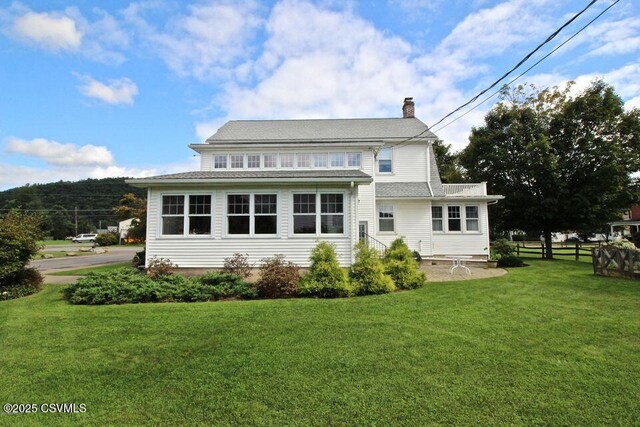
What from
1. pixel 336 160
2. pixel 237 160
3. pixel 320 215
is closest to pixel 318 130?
pixel 336 160

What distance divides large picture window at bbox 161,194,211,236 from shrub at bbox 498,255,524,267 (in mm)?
13951

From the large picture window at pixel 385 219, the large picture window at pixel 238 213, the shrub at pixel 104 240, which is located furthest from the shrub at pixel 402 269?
the shrub at pixel 104 240

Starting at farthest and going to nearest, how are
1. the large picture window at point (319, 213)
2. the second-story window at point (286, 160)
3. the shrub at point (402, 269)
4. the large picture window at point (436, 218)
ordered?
the large picture window at point (436, 218)
the second-story window at point (286, 160)
the large picture window at point (319, 213)
the shrub at point (402, 269)

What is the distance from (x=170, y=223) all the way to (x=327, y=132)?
11.6 metres

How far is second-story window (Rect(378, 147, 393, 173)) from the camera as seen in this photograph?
1891 centimetres

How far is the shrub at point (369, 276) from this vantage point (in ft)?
29.7

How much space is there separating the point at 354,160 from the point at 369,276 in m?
8.91

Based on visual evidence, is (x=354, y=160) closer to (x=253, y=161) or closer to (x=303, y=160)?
(x=303, y=160)

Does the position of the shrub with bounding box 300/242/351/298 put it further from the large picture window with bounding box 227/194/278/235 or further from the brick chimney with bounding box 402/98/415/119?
the brick chimney with bounding box 402/98/415/119

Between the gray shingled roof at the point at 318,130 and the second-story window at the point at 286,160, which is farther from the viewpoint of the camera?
the gray shingled roof at the point at 318,130

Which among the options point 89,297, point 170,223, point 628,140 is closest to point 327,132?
point 170,223

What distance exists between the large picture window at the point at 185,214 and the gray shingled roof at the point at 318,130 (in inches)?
284

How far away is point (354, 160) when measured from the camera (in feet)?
55.1

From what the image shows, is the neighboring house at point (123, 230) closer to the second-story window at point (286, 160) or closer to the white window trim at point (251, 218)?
the second-story window at point (286, 160)
